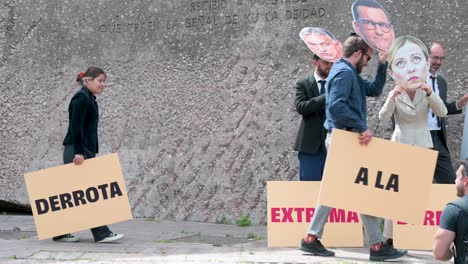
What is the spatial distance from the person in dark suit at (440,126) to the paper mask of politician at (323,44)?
31.6 inches

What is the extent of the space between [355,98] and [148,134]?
3.13 meters

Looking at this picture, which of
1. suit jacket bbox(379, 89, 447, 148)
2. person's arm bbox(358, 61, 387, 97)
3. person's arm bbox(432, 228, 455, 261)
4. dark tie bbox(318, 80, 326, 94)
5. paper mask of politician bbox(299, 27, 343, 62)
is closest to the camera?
person's arm bbox(432, 228, 455, 261)

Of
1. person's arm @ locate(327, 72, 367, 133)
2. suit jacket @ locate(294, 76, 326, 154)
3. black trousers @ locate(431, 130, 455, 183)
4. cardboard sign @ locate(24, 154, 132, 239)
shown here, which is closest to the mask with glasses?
person's arm @ locate(327, 72, 367, 133)

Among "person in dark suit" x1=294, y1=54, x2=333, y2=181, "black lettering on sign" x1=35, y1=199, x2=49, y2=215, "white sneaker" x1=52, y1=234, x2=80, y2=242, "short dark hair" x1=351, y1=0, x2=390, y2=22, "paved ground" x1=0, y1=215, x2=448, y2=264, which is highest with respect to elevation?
"short dark hair" x1=351, y1=0, x2=390, y2=22

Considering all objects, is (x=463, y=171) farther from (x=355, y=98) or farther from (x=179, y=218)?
(x=179, y=218)

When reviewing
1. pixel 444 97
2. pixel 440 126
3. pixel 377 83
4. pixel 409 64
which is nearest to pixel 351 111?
pixel 377 83

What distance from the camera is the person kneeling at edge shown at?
18.1ft

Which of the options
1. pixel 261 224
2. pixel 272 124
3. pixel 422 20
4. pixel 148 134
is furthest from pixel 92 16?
pixel 422 20

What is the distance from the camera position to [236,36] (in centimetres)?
794

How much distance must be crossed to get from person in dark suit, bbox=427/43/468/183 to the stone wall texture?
1.85 feet

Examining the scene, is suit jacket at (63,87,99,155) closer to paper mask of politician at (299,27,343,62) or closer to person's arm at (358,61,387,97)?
paper mask of politician at (299,27,343,62)

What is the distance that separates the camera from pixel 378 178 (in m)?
5.58

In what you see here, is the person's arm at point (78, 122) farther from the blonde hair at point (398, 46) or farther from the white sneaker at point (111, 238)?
the blonde hair at point (398, 46)

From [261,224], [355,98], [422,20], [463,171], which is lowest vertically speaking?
[261,224]
